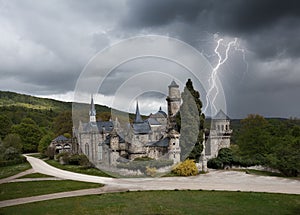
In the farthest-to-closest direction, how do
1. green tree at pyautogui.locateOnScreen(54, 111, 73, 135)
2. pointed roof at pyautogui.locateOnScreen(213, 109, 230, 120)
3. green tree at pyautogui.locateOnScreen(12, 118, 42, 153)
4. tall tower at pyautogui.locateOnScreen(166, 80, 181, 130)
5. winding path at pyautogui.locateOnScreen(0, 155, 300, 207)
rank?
green tree at pyautogui.locateOnScreen(54, 111, 73, 135) < green tree at pyautogui.locateOnScreen(12, 118, 42, 153) < pointed roof at pyautogui.locateOnScreen(213, 109, 230, 120) < tall tower at pyautogui.locateOnScreen(166, 80, 181, 130) < winding path at pyautogui.locateOnScreen(0, 155, 300, 207)

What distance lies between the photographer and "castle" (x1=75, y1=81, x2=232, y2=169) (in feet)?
111

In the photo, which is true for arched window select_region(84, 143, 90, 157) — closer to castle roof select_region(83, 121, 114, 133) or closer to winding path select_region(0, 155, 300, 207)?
castle roof select_region(83, 121, 114, 133)

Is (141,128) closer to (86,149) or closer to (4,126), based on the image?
(86,149)

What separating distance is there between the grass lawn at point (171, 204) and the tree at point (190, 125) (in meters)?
13.1

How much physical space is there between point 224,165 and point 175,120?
762cm

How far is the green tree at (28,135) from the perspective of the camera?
57.2m

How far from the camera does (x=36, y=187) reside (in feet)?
76.4

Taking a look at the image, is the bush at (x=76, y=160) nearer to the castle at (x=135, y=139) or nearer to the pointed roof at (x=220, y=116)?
the castle at (x=135, y=139)

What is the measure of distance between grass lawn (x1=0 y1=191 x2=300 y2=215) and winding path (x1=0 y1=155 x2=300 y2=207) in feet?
5.63

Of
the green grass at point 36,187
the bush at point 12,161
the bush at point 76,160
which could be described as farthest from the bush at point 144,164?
the bush at point 12,161

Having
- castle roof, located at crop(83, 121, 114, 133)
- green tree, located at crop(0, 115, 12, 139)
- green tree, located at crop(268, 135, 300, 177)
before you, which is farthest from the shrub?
green tree, located at crop(0, 115, 12, 139)

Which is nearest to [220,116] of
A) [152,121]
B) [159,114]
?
[159,114]

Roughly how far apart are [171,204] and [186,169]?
40.3 ft

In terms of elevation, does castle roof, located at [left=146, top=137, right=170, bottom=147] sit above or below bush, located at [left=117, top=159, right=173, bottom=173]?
above
